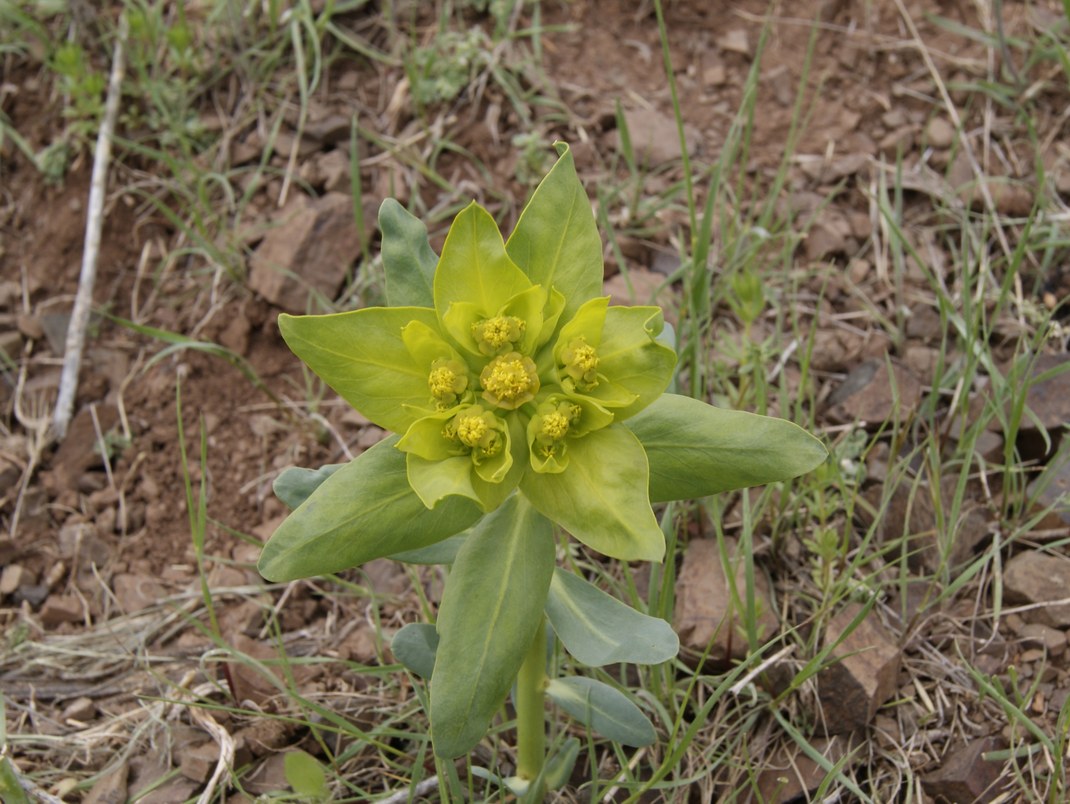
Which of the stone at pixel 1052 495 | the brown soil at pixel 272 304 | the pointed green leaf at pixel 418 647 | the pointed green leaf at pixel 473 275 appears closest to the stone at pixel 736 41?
the brown soil at pixel 272 304

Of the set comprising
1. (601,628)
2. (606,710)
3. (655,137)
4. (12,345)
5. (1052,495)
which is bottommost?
(1052,495)

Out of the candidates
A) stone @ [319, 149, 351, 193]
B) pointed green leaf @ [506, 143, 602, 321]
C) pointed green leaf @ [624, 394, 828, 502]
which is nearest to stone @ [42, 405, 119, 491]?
stone @ [319, 149, 351, 193]

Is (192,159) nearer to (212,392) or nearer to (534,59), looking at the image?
(212,392)

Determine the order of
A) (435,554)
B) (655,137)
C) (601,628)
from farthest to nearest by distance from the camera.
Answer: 1. (655,137)
2. (435,554)
3. (601,628)

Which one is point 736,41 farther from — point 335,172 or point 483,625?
point 483,625

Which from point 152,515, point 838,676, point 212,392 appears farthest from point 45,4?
point 838,676

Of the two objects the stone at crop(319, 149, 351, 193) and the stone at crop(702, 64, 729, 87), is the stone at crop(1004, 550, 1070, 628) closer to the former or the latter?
the stone at crop(702, 64, 729, 87)

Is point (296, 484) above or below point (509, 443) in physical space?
below

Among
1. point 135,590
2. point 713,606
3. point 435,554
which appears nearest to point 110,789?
point 135,590
